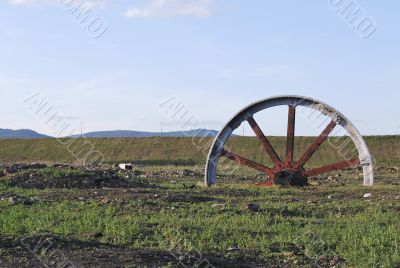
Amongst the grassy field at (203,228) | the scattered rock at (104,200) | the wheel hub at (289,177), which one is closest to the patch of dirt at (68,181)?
the grassy field at (203,228)

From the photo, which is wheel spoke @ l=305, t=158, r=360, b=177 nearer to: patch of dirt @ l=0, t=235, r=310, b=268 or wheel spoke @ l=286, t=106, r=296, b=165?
wheel spoke @ l=286, t=106, r=296, b=165

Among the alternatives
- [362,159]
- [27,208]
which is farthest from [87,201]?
[362,159]

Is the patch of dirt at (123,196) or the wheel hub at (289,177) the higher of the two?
the wheel hub at (289,177)

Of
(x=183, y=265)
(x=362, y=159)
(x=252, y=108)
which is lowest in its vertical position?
(x=183, y=265)

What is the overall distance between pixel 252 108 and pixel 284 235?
1193 centimetres

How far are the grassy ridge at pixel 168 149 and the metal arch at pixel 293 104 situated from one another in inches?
1426

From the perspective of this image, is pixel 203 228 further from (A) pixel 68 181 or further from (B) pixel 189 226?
(A) pixel 68 181

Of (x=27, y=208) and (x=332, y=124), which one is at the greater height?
(x=332, y=124)

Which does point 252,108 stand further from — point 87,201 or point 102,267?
point 102,267

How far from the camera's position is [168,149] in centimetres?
7138

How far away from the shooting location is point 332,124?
22219mm

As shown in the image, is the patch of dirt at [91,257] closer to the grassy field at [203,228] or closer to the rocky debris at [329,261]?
the grassy field at [203,228]

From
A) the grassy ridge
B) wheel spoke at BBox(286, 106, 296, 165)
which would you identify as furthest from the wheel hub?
the grassy ridge

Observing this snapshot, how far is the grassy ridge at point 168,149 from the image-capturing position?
62844 millimetres
